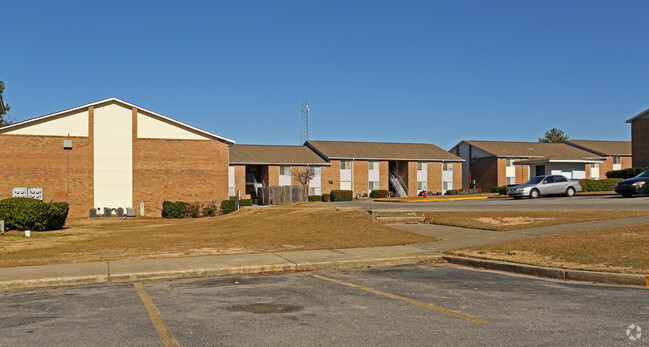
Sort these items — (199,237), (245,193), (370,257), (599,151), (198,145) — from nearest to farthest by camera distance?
(370,257) → (199,237) → (198,145) → (245,193) → (599,151)

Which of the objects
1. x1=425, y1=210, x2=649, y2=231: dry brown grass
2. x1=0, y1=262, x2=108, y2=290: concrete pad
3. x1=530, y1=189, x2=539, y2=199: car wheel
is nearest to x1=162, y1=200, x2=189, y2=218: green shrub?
x1=425, y1=210, x2=649, y2=231: dry brown grass

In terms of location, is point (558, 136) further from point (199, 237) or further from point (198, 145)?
point (199, 237)

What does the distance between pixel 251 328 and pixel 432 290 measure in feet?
11.6

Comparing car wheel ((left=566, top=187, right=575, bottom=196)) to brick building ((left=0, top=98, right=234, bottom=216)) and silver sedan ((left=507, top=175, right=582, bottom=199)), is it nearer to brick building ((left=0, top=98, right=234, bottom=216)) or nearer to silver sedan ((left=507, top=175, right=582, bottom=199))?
silver sedan ((left=507, top=175, right=582, bottom=199))

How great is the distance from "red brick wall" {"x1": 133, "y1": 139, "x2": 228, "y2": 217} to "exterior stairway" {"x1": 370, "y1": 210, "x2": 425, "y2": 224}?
73.4 ft

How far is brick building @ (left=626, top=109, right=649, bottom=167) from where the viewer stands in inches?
1927

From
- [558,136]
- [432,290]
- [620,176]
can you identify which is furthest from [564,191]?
[558,136]

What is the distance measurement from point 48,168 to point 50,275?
29600mm

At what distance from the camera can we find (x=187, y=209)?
38.2 metres

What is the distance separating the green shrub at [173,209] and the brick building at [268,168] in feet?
52.3

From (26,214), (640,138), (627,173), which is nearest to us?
(26,214)

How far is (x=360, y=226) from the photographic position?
17.7 metres

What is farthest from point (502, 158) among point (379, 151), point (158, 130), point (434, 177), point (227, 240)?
point (227, 240)

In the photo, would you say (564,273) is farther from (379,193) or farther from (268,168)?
(379,193)
